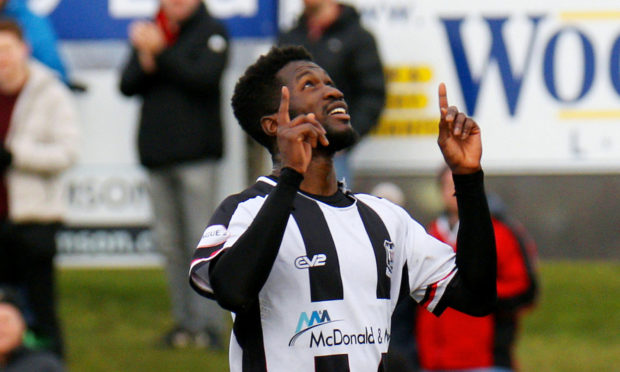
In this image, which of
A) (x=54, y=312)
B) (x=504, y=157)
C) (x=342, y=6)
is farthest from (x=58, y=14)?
(x=504, y=157)

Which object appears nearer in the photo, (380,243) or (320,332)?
(320,332)

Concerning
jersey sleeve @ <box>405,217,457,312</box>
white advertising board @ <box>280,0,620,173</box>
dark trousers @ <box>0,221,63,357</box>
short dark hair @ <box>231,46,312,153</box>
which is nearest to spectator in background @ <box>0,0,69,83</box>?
dark trousers @ <box>0,221,63,357</box>

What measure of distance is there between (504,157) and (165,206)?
A: 2239 millimetres

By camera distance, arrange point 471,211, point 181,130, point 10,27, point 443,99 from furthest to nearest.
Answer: point 181,130 < point 10,27 < point 471,211 < point 443,99

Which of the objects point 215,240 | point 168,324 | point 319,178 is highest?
point 319,178

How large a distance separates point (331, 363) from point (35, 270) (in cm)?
392

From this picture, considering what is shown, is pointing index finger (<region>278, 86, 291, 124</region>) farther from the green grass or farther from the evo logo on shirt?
the green grass

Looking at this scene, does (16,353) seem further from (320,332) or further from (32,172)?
(320,332)

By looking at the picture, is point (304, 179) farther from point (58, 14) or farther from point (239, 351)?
point (58, 14)

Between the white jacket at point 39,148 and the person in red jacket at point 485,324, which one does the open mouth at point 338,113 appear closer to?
the person in red jacket at point 485,324

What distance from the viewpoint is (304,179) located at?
132 inches

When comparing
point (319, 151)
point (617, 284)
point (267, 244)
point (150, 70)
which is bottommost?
point (617, 284)

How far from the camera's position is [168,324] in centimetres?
846

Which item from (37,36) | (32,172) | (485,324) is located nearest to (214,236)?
(485,324)
